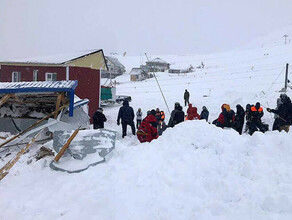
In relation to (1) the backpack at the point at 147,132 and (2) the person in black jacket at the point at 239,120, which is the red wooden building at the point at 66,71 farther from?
(2) the person in black jacket at the point at 239,120

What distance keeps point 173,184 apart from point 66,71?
1244cm

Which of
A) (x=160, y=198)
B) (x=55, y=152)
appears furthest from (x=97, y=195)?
(x=55, y=152)

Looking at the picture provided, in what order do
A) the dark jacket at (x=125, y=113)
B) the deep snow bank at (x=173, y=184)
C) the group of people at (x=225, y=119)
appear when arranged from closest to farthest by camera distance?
the deep snow bank at (x=173, y=184), the group of people at (x=225, y=119), the dark jacket at (x=125, y=113)

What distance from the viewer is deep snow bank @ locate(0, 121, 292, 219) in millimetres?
4398

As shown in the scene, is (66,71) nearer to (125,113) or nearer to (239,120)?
(125,113)

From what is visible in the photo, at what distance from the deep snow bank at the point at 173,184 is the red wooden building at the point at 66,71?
10018 millimetres

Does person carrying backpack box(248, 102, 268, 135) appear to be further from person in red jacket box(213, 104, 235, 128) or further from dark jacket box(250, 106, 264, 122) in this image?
person in red jacket box(213, 104, 235, 128)

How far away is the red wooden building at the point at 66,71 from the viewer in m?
15.9

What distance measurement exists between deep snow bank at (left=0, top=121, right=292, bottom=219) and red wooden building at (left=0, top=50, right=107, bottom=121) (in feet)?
32.9

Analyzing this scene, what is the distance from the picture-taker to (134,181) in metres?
5.39

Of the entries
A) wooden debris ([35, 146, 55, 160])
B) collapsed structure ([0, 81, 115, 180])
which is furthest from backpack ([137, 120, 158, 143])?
wooden debris ([35, 146, 55, 160])

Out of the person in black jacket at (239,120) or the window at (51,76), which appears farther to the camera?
the window at (51,76)

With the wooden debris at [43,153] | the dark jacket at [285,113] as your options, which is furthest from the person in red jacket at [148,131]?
the dark jacket at [285,113]

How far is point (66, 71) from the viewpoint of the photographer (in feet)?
51.7
